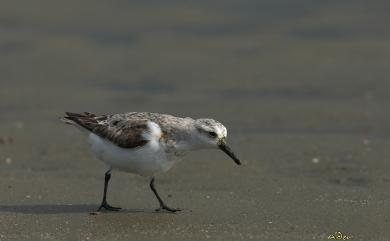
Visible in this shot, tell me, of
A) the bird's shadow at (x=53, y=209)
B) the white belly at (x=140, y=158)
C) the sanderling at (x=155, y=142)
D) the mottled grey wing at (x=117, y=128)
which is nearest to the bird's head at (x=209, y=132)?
the sanderling at (x=155, y=142)

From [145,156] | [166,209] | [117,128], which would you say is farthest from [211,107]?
[145,156]

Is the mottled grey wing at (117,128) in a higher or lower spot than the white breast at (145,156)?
higher

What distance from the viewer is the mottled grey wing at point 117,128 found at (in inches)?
313

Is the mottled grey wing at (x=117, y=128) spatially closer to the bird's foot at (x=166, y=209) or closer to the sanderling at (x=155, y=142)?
the sanderling at (x=155, y=142)

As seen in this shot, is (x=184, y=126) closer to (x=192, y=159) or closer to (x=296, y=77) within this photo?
(x=192, y=159)

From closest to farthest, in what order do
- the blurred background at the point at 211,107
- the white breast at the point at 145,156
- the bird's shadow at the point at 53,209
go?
the blurred background at the point at 211,107 < the white breast at the point at 145,156 < the bird's shadow at the point at 53,209

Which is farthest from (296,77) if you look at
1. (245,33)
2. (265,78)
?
(245,33)

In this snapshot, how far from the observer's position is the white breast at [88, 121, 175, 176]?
25.8 ft

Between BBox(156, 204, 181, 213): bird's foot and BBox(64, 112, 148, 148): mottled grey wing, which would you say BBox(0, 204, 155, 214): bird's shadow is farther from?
BBox(64, 112, 148, 148): mottled grey wing

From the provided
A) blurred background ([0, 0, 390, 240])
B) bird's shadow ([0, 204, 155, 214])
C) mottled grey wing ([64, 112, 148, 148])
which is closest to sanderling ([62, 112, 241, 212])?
mottled grey wing ([64, 112, 148, 148])

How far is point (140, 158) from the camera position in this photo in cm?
786

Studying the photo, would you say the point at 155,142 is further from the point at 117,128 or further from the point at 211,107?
the point at 211,107

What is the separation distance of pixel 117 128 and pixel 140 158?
49cm

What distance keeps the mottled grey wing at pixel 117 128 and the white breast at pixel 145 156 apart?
5cm
